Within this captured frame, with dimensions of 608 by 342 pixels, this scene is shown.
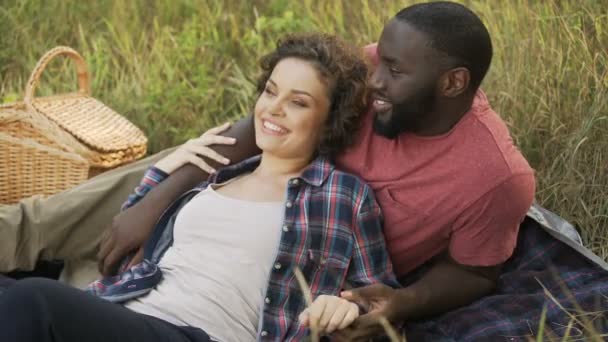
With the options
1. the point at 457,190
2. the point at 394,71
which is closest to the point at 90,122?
the point at 394,71

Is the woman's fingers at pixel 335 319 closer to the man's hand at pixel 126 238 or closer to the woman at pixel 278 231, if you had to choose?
the woman at pixel 278 231

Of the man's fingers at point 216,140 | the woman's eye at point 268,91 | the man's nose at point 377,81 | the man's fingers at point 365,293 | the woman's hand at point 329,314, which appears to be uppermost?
the man's nose at point 377,81

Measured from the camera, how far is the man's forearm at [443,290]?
9.07 feet

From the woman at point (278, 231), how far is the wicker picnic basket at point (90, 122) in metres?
1.25

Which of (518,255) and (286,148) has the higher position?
(286,148)

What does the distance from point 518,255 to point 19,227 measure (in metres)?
1.77

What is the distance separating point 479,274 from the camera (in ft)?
9.51

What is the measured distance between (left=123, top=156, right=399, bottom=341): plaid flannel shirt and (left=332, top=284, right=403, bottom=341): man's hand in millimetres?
138

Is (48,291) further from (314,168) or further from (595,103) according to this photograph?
(595,103)

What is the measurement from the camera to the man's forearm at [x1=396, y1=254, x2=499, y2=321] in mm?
2764

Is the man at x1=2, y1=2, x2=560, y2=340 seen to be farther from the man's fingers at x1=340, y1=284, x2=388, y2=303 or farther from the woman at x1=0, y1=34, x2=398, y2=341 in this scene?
the woman at x1=0, y1=34, x2=398, y2=341

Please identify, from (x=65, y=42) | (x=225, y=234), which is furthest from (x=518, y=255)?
(x=65, y=42)

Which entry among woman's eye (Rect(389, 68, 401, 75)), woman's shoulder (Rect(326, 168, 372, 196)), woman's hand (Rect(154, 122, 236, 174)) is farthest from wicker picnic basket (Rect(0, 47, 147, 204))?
woman's eye (Rect(389, 68, 401, 75))

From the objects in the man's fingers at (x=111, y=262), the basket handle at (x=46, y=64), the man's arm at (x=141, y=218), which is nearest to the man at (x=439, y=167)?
the man's arm at (x=141, y=218)
